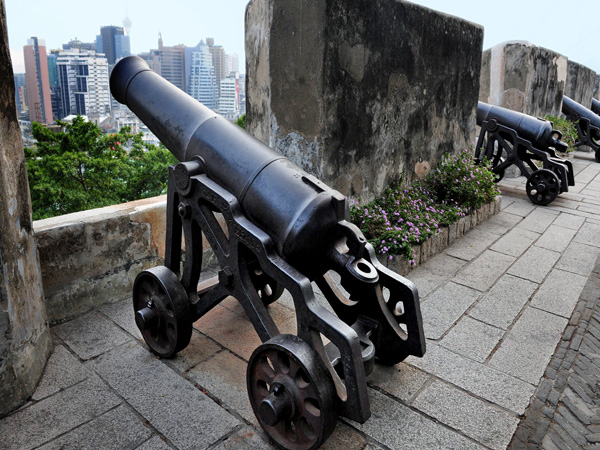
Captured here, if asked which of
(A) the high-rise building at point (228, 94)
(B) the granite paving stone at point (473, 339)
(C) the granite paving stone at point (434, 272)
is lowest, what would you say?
(A) the high-rise building at point (228, 94)

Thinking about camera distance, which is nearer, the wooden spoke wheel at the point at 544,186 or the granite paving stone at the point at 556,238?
the granite paving stone at the point at 556,238

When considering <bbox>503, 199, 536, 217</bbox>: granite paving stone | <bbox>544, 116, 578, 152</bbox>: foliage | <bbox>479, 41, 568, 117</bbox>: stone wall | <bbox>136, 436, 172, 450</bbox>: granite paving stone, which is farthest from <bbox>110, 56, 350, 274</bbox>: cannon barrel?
<bbox>544, 116, 578, 152</bbox>: foliage

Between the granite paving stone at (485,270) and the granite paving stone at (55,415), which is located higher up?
the granite paving stone at (55,415)

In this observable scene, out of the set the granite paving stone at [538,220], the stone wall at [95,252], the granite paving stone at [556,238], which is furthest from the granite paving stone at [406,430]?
the granite paving stone at [538,220]

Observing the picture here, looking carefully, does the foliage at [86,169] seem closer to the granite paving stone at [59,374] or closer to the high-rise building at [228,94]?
the granite paving stone at [59,374]

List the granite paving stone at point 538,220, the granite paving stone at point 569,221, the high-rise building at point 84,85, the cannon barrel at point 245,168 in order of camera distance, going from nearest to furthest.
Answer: the cannon barrel at point 245,168
the granite paving stone at point 538,220
the granite paving stone at point 569,221
the high-rise building at point 84,85

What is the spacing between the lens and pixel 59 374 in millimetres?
2492

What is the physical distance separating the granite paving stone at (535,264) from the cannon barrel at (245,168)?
2421 millimetres

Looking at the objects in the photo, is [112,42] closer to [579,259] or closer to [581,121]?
[581,121]

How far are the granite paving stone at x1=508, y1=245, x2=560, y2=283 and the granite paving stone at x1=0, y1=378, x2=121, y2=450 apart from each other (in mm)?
3168

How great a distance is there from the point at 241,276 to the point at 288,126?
75.9 inches

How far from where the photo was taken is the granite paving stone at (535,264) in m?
3.94

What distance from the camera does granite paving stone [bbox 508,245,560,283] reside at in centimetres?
394

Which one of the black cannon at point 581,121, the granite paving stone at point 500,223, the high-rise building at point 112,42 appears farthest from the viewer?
the high-rise building at point 112,42
